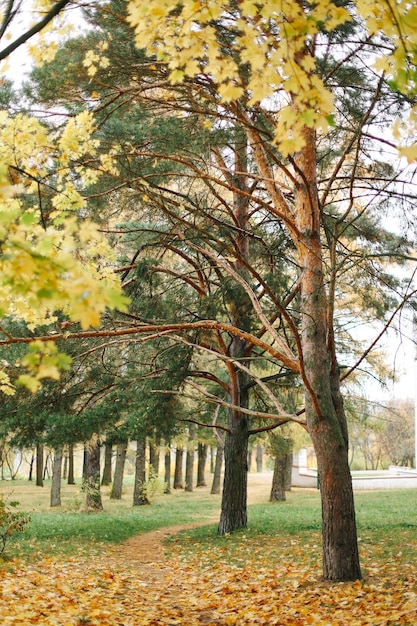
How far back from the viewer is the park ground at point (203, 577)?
18.5 ft

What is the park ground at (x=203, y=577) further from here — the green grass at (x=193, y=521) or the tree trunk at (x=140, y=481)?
the tree trunk at (x=140, y=481)

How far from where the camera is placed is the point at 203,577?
7938 mm

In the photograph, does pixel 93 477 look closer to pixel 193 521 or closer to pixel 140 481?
pixel 140 481

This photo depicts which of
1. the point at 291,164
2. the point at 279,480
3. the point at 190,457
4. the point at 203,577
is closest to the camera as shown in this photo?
the point at 203,577

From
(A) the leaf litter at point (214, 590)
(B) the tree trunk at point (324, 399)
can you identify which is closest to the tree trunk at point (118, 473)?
(A) the leaf litter at point (214, 590)

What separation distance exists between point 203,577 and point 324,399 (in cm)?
282

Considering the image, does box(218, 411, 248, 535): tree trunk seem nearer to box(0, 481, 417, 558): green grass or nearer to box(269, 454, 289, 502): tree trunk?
box(0, 481, 417, 558): green grass

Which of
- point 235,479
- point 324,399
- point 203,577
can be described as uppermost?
point 324,399

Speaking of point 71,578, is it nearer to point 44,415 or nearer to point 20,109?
point 44,415

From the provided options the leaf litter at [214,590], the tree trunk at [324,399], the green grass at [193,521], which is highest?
the tree trunk at [324,399]

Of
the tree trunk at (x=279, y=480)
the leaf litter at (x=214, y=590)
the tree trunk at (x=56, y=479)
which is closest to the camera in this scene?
the leaf litter at (x=214, y=590)

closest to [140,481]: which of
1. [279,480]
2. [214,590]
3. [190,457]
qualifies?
[279,480]

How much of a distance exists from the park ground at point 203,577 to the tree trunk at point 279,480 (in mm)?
7073

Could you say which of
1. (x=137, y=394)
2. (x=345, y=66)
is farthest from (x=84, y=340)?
(x=345, y=66)
